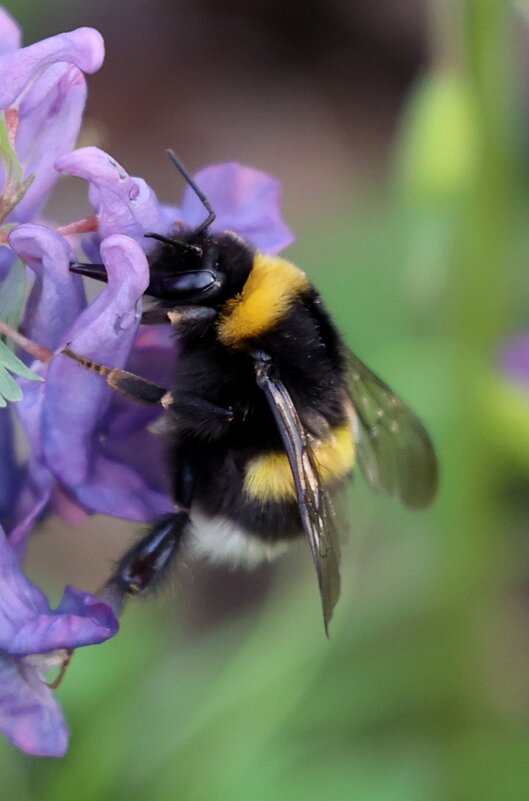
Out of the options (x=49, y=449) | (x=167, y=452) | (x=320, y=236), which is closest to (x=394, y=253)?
(x=320, y=236)

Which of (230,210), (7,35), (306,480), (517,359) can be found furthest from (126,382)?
(517,359)

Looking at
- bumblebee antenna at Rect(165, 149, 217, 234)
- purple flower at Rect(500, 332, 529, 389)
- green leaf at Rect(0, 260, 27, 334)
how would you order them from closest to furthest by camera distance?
green leaf at Rect(0, 260, 27, 334) → bumblebee antenna at Rect(165, 149, 217, 234) → purple flower at Rect(500, 332, 529, 389)

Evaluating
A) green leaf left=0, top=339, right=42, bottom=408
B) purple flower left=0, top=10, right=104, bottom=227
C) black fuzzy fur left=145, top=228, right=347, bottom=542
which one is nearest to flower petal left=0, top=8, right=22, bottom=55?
purple flower left=0, top=10, right=104, bottom=227

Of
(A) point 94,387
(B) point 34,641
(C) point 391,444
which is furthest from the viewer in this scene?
(C) point 391,444

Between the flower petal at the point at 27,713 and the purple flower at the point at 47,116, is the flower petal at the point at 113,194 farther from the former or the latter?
the flower petal at the point at 27,713

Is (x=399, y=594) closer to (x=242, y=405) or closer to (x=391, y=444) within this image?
(x=391, y=444)

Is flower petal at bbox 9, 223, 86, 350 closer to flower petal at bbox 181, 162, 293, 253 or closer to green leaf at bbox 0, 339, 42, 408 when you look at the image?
green leaf at bbox 0, 339, 42, 408

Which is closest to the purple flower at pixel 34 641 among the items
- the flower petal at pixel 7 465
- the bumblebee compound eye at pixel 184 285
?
the flower petal at pixel 7 465
